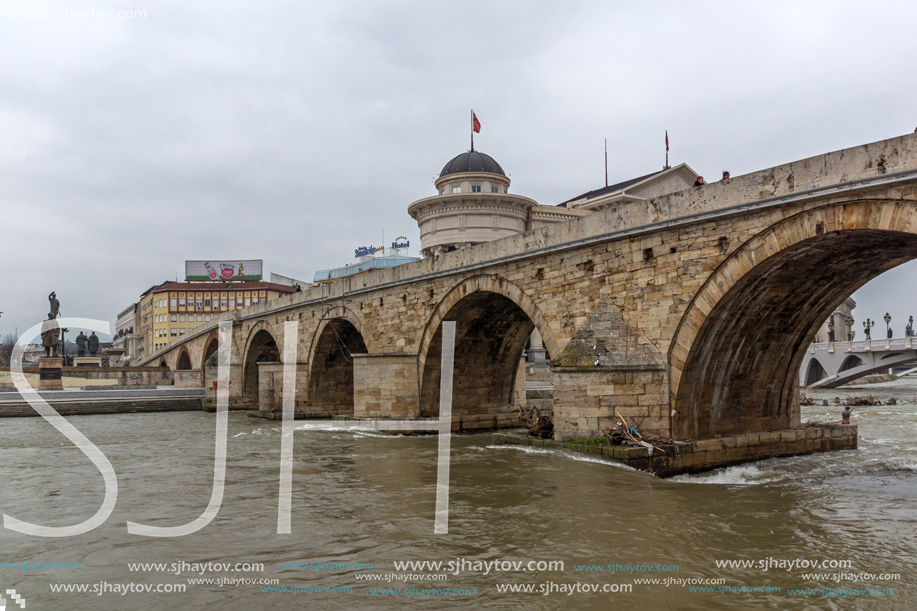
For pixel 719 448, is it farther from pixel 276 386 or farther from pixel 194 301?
pixel 194 301

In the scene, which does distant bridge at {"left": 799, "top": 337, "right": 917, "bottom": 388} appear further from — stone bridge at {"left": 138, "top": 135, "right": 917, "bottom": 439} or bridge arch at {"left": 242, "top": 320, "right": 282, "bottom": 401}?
stone bridge at {"left": 138, "top": 135, "right": 917, "bottom": 439}

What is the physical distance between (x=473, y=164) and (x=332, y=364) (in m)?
13.4

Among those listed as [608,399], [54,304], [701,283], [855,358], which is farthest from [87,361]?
[701,283]

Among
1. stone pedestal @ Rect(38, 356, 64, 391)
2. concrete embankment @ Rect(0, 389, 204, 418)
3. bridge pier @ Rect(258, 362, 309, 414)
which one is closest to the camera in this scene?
bridge pier @ Rect(258, 362, 309, 414)

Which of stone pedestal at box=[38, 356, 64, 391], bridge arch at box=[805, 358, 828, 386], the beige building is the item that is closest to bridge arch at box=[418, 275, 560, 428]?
stone pedestal at box=[38, 356, 64, 391]

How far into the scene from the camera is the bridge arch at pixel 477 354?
50.2 feet

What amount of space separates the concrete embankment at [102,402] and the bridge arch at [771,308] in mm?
21595

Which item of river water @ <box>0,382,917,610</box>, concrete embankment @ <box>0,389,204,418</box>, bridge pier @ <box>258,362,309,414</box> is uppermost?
bridge pier @ <box>258,362,309,414</box>

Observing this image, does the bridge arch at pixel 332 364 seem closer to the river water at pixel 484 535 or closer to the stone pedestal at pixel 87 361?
the river water at pixel 484 535

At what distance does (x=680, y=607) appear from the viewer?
5000 millimetres

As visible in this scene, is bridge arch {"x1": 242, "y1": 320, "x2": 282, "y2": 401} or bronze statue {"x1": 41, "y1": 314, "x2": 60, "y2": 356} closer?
bridge arch {"x1": 242, "y1": 320, "x2": 282, "y2": 401}

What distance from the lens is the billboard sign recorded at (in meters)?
64.9

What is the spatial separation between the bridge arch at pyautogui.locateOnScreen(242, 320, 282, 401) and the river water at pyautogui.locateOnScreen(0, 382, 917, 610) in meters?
15.5

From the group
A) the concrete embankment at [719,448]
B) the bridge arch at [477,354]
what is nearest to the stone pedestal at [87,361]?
the bridge arch at [477,354]
